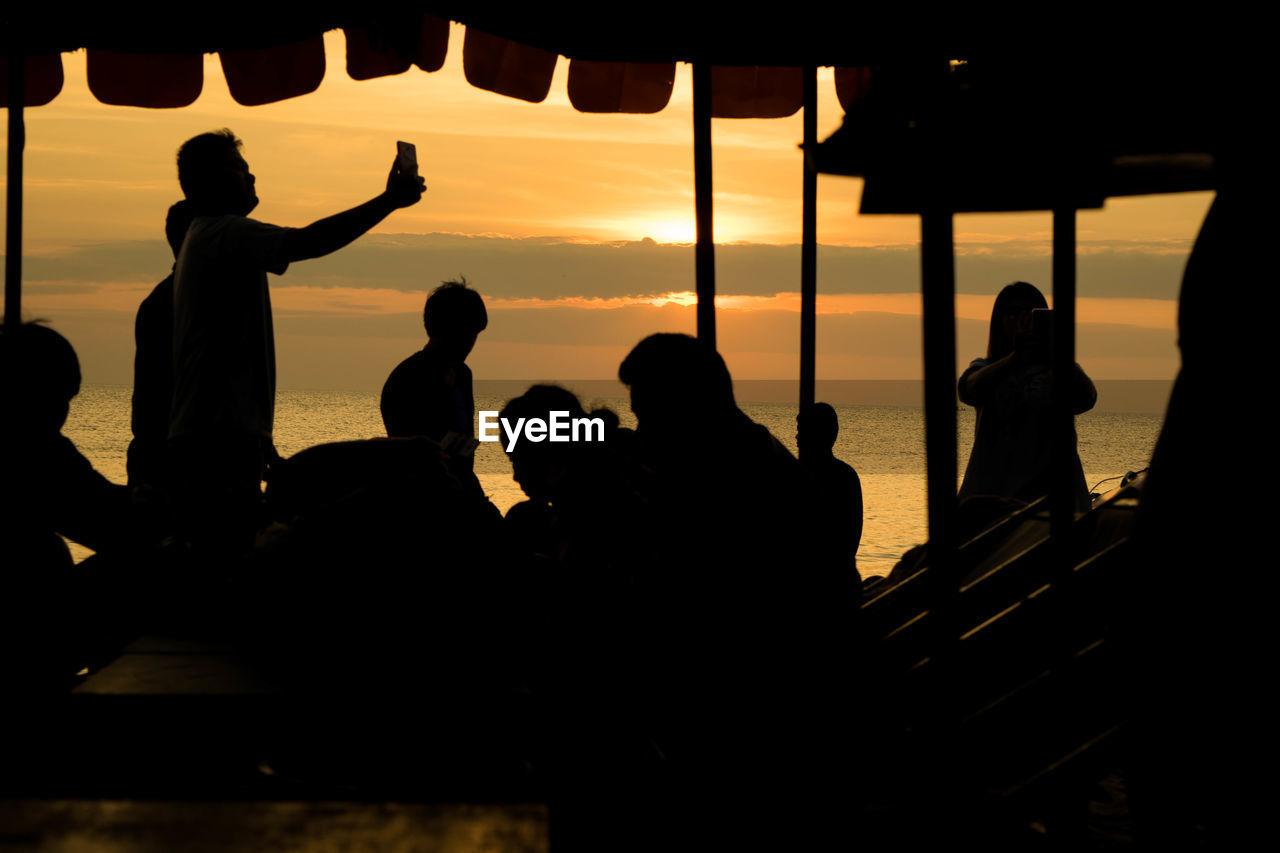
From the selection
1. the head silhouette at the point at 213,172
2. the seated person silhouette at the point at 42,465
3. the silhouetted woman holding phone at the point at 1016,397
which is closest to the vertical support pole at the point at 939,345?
Result: the seated person silhouette at the point at 42,465

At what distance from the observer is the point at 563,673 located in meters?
2.87

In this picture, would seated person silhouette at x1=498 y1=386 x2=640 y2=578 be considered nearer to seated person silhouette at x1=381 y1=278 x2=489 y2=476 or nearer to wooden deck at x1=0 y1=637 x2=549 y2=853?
wooden deck at x1=0 y1=637 x2=549 y2=853

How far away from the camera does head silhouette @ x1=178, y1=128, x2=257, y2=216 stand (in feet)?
12.0

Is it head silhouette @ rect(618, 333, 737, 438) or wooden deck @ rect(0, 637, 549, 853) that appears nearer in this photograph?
wooden deck @ rect(0, 637, 549, 853)

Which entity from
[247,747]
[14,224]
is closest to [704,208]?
[247,747]

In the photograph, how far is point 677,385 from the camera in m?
2.78

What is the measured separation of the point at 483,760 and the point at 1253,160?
190cm

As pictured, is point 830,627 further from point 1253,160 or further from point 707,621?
point 1253,160

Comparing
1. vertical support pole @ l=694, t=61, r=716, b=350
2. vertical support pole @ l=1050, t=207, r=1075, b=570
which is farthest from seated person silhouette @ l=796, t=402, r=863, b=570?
vertical support pole @ l=1050, t=207, r=1075, b=570

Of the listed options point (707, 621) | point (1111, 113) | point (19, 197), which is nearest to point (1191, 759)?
point (707, 621)

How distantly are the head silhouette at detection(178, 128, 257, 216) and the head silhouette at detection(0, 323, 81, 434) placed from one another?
2.63 ft

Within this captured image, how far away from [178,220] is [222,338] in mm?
1086

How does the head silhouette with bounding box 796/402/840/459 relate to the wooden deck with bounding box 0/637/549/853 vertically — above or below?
above

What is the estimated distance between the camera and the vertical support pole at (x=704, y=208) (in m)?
4.23
